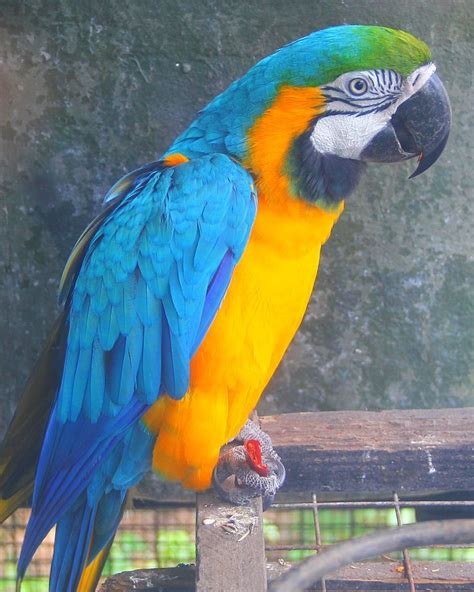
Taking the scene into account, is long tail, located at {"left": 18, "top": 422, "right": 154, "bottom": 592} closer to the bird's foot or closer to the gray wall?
the bird's foot

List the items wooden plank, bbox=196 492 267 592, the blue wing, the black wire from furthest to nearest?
1. the blue wing
2. wooden plank, bbox=196 492 267 592
3. the black wire

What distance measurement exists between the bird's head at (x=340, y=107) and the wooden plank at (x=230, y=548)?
1.75ft

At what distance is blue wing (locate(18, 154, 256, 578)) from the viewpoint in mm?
1214

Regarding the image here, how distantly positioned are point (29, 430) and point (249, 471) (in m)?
0.42

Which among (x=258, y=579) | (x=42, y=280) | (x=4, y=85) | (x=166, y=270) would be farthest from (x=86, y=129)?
(x=258, y=579)

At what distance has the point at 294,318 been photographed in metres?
1.34

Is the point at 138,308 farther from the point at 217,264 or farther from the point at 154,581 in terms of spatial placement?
the point at 154,581

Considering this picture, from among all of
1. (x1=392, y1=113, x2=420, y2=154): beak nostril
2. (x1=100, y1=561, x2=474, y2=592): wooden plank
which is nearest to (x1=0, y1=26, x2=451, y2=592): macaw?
(x1=392, y1=113, x2=420, y2=154): beak nostril

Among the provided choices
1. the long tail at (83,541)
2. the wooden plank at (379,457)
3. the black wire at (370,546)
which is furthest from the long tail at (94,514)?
the black wire at (370,546)

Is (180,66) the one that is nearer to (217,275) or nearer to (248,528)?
(217,275)

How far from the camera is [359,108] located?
1236mm

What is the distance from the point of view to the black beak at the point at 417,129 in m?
1.25

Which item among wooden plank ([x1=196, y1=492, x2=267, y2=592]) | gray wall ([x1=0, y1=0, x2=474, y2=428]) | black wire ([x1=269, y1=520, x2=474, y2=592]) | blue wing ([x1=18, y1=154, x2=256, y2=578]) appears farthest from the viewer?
gray wall ([x1=0, y1=0, x2=474, y2=428])

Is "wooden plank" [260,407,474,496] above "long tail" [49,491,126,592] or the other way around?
above
